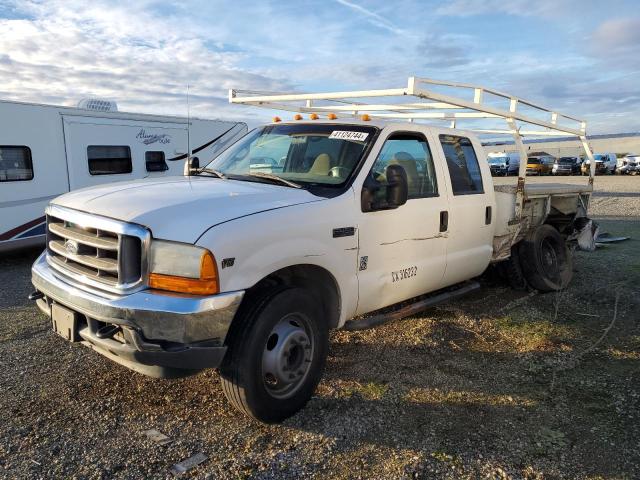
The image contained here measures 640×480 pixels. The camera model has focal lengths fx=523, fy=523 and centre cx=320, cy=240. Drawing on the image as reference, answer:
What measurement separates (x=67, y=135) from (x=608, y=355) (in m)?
8.75

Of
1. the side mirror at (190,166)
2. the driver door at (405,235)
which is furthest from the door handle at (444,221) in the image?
the side mirror at (190,166)

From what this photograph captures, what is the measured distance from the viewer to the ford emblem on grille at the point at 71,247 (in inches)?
131

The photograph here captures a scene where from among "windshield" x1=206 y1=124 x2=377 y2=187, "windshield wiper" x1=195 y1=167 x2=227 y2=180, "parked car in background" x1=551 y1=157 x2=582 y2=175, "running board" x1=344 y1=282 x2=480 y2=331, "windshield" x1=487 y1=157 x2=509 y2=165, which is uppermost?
"windshield" x1=206 y1=124 x2=377 y2=187

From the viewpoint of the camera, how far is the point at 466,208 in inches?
198

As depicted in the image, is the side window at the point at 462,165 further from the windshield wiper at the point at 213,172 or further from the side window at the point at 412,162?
the windshield wiper at the point at 213,172

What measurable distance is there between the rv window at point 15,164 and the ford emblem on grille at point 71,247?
19.7ft

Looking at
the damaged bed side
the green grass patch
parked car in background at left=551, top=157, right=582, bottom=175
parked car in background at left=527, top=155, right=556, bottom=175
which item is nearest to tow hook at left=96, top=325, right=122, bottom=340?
the green grass patch

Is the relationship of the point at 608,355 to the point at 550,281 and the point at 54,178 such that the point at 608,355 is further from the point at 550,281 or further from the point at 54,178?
the point at 54,178

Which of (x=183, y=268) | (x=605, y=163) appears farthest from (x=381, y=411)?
(x=605, y=163)

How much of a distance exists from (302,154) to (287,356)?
1.75 metres

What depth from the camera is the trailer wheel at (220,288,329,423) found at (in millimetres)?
3119

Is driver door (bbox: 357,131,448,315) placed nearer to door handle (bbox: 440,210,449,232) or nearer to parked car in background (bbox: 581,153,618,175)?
door handle (bbox: 440,210,449,232)

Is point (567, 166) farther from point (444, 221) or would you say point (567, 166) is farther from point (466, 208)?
point (444, 221)

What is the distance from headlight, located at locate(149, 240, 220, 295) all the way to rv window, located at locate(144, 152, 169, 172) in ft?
27.2
